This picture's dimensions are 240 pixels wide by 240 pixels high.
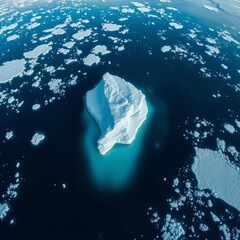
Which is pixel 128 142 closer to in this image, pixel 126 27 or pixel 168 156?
pixel 168 156

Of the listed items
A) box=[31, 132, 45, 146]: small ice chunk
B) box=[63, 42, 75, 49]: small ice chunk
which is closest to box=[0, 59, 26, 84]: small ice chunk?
box=[63, 42, 75, 49]: small ice chunk

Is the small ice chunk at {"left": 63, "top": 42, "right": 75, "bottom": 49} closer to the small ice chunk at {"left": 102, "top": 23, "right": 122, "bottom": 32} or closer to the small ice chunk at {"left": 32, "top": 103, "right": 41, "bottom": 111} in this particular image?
the small ice chunk at {"left": 102, "top": 23, "right": 122, "bottom": 32}

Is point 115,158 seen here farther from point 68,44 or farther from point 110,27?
point 110,27

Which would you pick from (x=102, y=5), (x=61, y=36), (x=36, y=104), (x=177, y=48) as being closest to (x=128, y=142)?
(x=36, y=104)

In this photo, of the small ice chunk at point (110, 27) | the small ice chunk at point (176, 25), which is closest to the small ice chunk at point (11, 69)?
the small ice chunk at point (110, 27)

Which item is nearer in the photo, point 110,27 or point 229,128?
point 229,128

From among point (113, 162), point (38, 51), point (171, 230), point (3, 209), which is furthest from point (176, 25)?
point (3, 209)

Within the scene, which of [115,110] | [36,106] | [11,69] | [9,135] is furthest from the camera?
[11,69]
